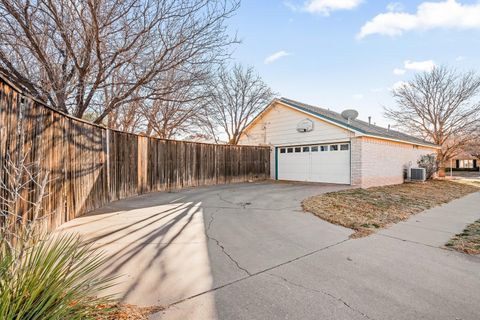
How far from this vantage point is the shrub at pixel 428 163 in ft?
49.2

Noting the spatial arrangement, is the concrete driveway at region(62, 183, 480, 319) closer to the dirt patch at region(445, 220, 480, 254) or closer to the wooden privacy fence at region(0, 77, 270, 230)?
the dirt patch at region(445, 220, 480, 254)

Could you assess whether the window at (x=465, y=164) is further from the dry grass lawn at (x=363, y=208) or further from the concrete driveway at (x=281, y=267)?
the concrete driveway at (x=281, y=267)

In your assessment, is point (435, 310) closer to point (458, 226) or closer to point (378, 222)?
point (378, 222)

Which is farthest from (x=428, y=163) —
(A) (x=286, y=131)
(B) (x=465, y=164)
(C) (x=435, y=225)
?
(B) (x=465, y=164)

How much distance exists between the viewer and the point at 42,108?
13.0ft

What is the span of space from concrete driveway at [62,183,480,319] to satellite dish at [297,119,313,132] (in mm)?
7665

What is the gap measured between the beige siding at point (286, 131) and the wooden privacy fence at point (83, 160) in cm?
336

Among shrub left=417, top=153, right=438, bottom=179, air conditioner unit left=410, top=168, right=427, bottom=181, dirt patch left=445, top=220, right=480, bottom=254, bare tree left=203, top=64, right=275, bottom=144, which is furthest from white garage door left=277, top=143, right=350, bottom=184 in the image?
shrub left=417, top=153, right=438, bottom=179

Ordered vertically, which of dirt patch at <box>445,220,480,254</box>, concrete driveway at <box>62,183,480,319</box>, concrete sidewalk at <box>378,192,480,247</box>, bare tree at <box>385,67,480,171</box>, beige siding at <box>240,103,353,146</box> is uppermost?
bare tree at <box>385,67,480,171</box>

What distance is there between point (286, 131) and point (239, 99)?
6461mm

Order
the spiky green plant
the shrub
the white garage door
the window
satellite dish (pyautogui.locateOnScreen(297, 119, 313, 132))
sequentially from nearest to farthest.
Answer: the spiky green plant → the white garage door → satellite dish (pyautogui.locateOnScreen(297, 119, 313, 132)) → the shrub → the window

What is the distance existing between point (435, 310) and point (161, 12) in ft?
23.8

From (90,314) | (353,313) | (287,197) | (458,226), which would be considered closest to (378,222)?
(458,226)

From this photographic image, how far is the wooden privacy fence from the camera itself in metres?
3.16
